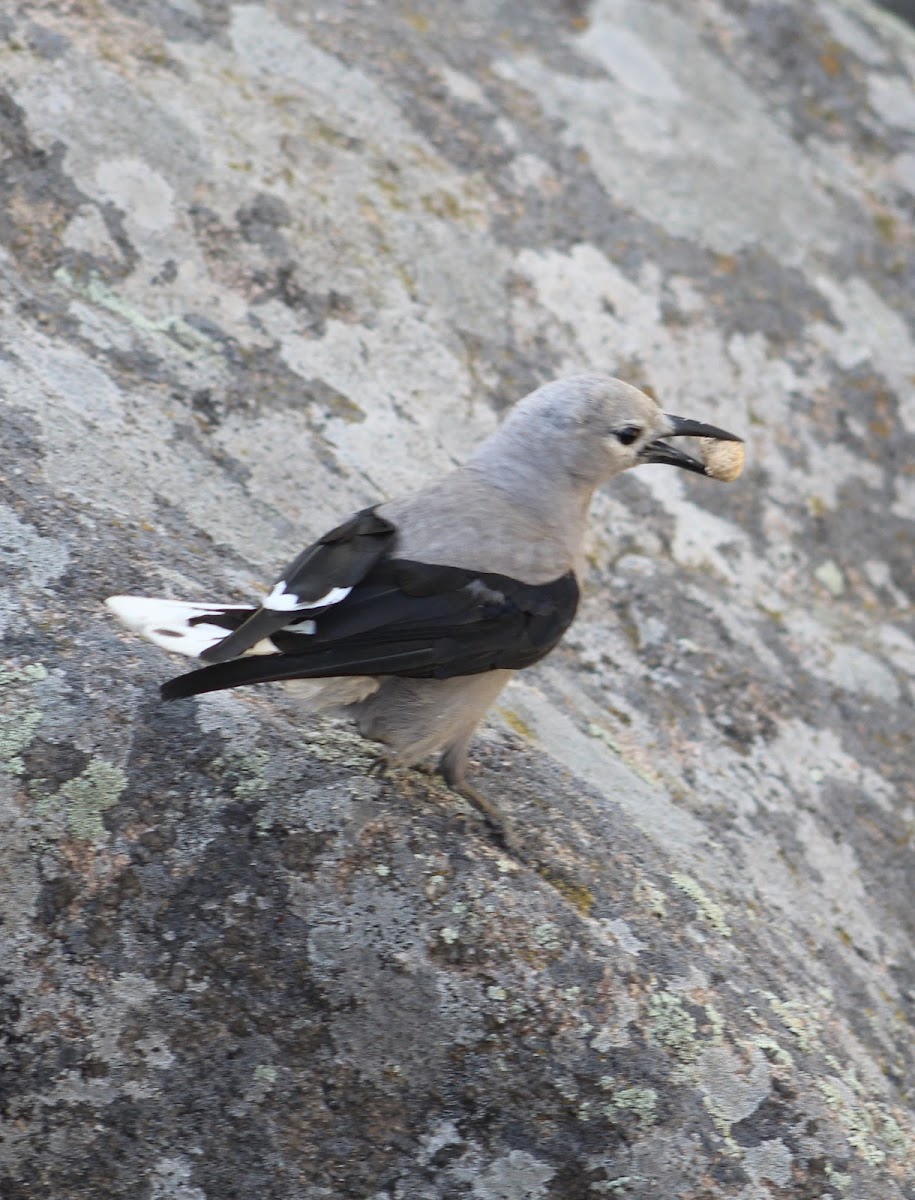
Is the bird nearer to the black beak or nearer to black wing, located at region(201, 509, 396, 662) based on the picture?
black wing, located at region(201, 509, 396, 662)

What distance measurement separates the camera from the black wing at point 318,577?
3.09m

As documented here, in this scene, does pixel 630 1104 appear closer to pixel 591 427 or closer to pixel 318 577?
pixel 318 577

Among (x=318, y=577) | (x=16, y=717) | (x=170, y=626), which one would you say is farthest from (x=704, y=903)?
(x=16, y=717)

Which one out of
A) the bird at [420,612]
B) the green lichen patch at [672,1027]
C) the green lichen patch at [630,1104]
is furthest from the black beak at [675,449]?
the green lichen patch at [630,1104]

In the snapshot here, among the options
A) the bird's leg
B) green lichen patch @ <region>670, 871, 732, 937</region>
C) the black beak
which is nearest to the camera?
the bird's leg

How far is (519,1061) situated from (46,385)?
2.17m

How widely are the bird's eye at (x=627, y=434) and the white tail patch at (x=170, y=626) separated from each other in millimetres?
1399

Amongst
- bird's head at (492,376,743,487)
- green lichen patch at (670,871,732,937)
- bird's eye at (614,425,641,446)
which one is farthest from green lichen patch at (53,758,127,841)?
bird's eye at (614,425,641,446)

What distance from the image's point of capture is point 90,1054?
2.74 metres

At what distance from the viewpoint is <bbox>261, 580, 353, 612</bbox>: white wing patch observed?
3.20 meters

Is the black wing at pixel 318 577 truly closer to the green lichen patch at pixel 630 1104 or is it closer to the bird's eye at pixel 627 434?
the bird's eye at pixel 627 434

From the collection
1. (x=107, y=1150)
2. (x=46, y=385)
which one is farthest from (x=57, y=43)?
(x=107, y=1150)

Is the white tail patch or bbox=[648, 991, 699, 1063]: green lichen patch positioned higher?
bbox=[648, 991, 699, 1063]: green lichen patch

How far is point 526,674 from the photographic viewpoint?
4.20 metres
